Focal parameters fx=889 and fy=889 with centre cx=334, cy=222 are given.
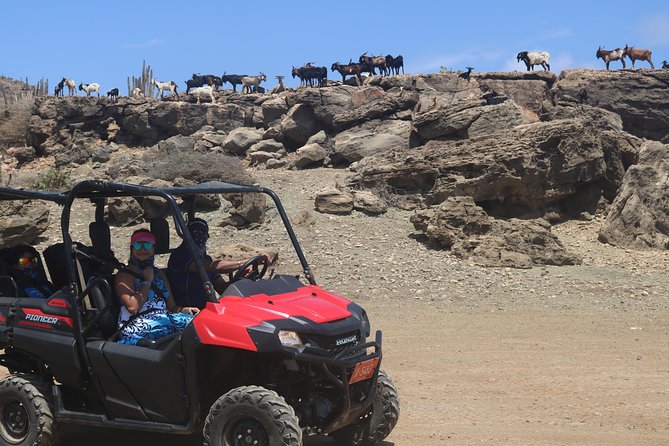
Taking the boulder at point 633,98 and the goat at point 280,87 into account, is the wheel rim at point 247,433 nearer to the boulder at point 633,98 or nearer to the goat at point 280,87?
the boulder at point 633,98

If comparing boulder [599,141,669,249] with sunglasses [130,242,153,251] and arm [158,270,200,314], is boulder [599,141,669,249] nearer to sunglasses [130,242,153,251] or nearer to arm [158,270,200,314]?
arm [158,270,200,314]

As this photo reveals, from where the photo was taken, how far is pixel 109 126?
161ft

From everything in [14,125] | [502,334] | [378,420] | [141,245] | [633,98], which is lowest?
[502,334]

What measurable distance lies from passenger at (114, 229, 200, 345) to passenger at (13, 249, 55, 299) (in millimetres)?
1468

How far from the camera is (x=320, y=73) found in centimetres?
4931

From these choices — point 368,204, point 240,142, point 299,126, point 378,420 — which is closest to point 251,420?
point 378,420

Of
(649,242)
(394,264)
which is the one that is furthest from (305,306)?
(649,242)

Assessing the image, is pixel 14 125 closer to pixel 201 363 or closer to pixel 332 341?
pixel 201 363

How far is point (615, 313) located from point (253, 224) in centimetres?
957

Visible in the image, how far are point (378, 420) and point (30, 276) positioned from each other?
350 cm

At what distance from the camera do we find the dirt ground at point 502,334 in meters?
8.31

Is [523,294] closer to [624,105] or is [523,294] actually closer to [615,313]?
[615,313]

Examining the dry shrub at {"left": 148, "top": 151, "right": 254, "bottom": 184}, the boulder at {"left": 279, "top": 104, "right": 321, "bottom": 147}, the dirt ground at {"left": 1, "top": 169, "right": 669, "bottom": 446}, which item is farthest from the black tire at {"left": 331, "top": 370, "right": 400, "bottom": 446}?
the boulder at {"left": 279, "top": 104, "right": 321, "bottom": 147}

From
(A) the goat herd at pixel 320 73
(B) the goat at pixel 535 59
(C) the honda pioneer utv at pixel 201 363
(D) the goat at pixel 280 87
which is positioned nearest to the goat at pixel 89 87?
(A) the goat herd at pixel 320 73
